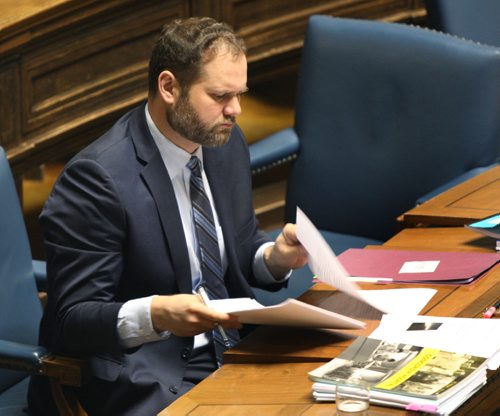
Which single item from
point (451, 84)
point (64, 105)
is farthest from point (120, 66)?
point (451, 84)

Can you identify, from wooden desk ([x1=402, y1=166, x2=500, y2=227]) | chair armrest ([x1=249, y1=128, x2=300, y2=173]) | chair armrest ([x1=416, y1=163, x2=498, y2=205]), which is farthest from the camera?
chair armrest ([x1=249, y1=128, x2=300, y2=173])

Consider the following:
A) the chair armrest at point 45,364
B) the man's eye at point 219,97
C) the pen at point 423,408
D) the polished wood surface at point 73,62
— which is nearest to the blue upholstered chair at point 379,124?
the polished wood surface at point 73,62

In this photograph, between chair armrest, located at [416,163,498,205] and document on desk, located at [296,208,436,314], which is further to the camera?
chair armrest, located at [416,163,498,205]

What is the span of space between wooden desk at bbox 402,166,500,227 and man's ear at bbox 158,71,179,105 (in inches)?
30.9

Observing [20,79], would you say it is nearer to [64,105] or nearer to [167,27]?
[64,105]

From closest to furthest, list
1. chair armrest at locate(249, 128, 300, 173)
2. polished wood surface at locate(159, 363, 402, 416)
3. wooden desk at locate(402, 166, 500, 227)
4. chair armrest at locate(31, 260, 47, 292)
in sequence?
polished wood surface at locate(159, 363, 402, 416) → chair armrest at locate(31, 260, 47, 292) → wooden desk at locate(402, 166, 500, 227) → chair armrest at locate(249, 128, 300, 173)

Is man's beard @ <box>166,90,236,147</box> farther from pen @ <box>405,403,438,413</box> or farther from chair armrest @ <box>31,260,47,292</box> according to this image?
A: pen @ <box>405,403,438,413</box>

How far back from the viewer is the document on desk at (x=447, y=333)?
2.46m

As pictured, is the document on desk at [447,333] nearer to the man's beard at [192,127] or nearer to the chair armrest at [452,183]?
the man's beard at [192,127]

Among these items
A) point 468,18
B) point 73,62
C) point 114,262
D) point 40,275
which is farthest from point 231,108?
point 468,18

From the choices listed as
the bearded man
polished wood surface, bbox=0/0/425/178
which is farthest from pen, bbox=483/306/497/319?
polished wood surface, bbox=0/0/425/178

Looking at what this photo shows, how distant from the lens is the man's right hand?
255 cm

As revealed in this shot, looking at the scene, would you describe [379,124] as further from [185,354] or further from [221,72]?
[185,354]

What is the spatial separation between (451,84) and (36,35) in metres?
1.39
